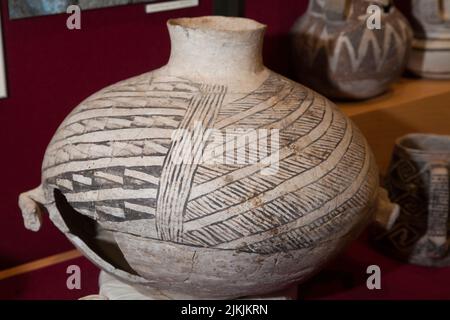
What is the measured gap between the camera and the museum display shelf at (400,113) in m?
1.65

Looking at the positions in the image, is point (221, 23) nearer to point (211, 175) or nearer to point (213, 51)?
point (213, 51)

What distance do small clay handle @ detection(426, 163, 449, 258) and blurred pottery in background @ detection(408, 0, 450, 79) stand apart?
56 cm

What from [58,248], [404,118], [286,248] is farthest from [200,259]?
[404,118]

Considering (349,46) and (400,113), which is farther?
(400,113)

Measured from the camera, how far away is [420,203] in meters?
1.40

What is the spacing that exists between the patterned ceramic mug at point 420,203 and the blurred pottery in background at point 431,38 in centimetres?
45

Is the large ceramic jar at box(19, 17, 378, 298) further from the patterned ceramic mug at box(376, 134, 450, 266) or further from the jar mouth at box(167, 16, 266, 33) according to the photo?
the patterned ceramic mug at box(376, 134, 450, 266)

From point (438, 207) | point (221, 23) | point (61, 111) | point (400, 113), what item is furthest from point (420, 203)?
point (61, 111)

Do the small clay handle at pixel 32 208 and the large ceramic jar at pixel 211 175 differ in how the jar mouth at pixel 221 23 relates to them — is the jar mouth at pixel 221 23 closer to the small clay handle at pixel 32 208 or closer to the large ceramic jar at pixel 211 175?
the large ceramic jar at pixel 211 175

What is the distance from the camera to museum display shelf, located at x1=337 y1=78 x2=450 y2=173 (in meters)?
1.65

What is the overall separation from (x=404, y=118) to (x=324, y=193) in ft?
2.44

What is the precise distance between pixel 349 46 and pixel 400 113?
8.7 inches

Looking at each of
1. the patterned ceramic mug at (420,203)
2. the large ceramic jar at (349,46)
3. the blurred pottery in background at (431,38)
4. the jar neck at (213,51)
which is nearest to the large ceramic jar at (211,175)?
the jar neck at (213,51)

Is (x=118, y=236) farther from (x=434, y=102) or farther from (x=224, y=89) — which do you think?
(x=434, y=102)
